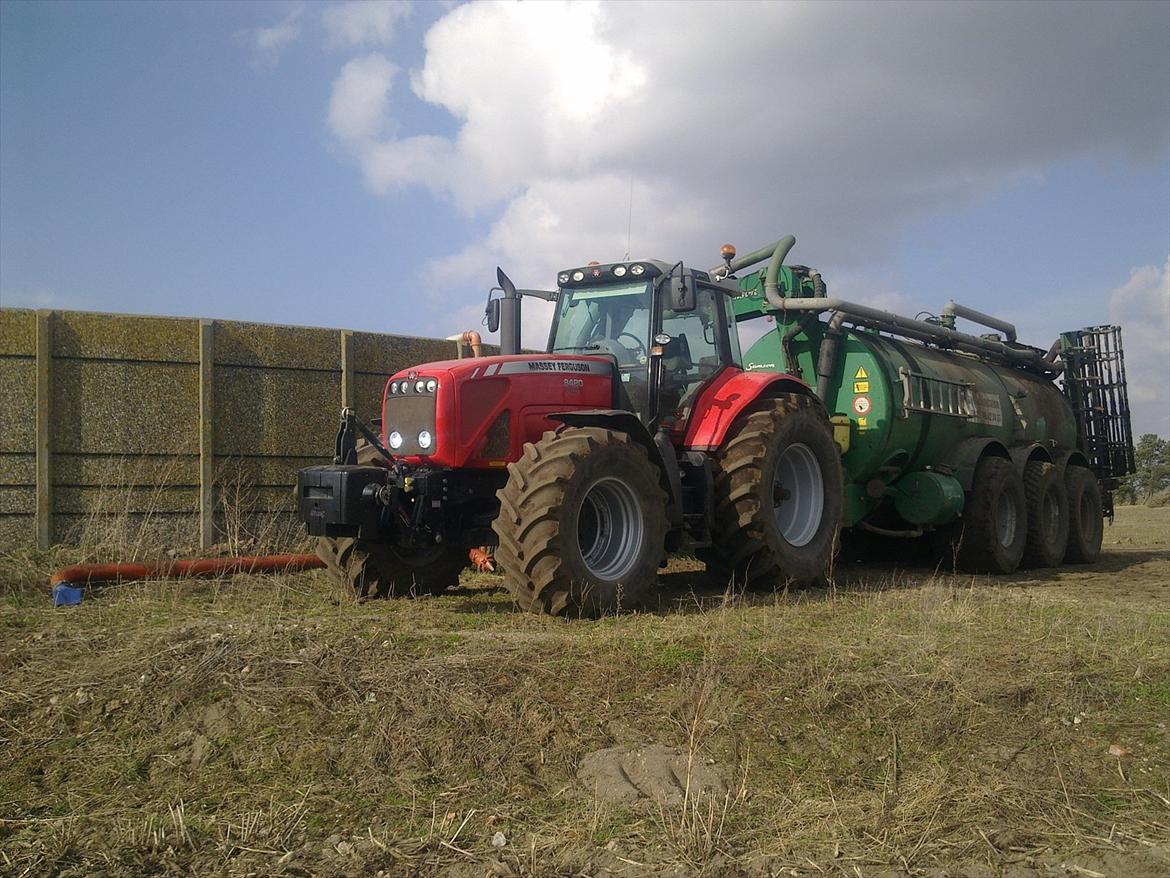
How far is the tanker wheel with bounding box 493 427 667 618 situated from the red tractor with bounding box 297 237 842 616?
1 cm

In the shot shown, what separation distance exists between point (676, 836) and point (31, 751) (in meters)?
2.58

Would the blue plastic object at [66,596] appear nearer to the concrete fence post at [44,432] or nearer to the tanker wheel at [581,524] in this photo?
the concrete fence post at [44,432]

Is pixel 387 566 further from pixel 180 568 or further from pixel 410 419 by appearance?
pixel 180 568

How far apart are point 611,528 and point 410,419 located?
1588 mm

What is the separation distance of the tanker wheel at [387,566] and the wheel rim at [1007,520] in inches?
257

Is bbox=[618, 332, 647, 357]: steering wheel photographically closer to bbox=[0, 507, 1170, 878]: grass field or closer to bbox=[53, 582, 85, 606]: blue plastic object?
bbox=[0, 507, 1170, 878]: grass field

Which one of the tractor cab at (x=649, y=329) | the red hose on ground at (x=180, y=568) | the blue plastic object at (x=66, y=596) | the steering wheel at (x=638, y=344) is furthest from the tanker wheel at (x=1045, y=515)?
the blue plastic object at (x=66, y=596)

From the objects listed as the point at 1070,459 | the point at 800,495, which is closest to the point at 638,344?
the point at 800,495

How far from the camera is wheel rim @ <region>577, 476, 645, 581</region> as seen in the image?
6836 mm

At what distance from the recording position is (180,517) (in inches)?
378

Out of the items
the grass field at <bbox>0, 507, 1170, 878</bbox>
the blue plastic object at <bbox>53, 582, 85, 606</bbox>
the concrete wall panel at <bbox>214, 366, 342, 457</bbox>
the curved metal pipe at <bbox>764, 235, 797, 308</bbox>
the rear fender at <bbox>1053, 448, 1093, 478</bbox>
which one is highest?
the curved metal pipe at <bbox>764, 235, 797, 308</bbox>

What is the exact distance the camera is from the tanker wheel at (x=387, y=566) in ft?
23.7

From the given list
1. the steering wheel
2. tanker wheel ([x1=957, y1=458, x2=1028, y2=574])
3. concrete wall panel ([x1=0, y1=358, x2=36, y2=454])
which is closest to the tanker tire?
the steering wheel

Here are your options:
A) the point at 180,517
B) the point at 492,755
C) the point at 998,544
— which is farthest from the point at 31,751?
the point at 998,544
